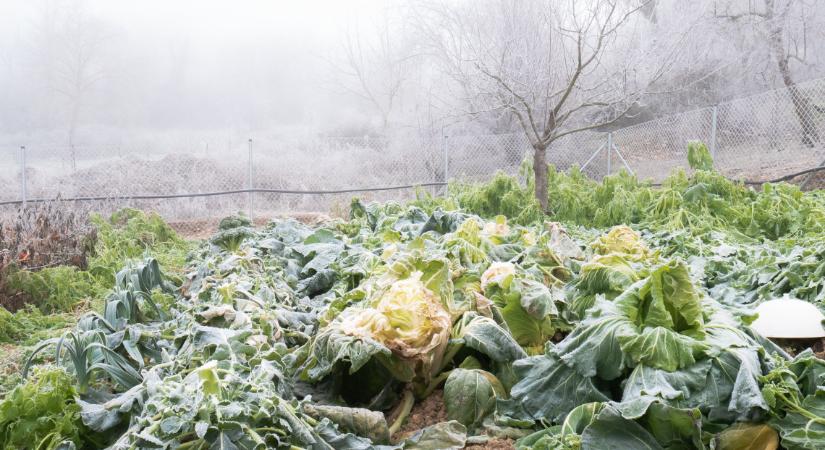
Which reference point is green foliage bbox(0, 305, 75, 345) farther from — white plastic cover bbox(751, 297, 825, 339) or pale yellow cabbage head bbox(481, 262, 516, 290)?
white plastic cover bbox(751, 297, 825, 339)

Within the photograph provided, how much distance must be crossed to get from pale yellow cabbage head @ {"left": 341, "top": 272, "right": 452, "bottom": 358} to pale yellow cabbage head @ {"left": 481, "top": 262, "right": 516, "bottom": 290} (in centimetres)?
44

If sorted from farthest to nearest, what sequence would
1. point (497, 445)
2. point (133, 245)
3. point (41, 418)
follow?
1. point (133, 245)
2. point (497, 445)
3. point (41, 418)

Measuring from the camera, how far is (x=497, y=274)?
101 inches

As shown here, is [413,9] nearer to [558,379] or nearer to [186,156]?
[186,156]

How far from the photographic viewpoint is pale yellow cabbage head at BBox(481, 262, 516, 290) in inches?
98.0

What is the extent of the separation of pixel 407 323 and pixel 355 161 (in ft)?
40.7

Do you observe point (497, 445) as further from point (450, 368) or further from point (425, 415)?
point (450, 368)

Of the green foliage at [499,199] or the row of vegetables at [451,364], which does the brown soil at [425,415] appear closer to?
the row of vegetables at [451,364]

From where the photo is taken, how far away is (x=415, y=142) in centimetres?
1544

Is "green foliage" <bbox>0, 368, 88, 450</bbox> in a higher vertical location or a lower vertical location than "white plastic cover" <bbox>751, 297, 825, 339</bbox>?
lower

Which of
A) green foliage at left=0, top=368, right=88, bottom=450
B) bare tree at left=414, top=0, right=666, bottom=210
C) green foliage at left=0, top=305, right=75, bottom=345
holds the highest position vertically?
bare tree at left=414, top=0, right=666, bottom=210

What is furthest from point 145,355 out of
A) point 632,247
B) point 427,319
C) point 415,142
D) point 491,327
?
point 415,142

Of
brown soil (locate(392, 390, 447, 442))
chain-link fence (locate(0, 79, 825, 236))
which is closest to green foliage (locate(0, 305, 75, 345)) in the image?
brown soil (locate(392, 390, 447, 442))

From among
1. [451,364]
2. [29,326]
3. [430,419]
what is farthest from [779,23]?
[29,326]
